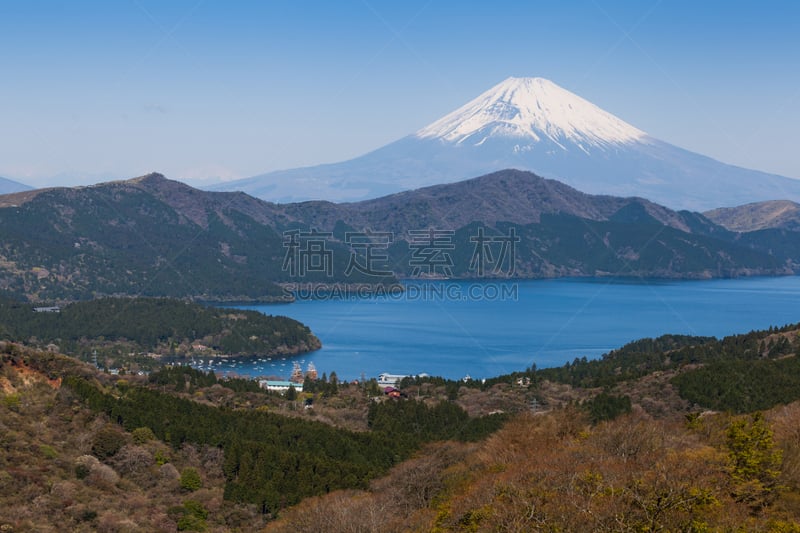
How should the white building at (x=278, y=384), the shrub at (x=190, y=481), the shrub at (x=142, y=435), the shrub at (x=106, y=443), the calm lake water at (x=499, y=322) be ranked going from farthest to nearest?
the calm lake water at (x=499, y=322) → the white building at (x=278, y=384) → the shrub at (x=142, y=435) → the shrub at (x=106, y=443) → the shrub at (x=190, y=481)

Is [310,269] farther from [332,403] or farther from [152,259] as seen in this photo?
[332,403]

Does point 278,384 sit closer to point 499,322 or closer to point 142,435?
point 142,435

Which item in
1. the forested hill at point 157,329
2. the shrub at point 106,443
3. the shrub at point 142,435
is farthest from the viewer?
the forested hill at point 157,329

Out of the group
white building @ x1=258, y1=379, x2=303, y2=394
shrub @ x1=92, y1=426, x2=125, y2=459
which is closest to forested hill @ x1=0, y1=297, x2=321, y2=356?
white building @ x1=258, y1=379, x2=303, y2=394

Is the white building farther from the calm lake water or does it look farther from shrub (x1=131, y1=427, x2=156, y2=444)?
shrub (x1=131, y1=427, x2=156, y2=444)

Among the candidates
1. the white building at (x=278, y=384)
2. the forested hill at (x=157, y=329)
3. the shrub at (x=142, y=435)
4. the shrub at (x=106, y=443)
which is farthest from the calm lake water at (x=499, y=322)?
the shrub at (x=106, y=443)

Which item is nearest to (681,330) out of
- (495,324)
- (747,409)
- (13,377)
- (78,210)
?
(495,324)

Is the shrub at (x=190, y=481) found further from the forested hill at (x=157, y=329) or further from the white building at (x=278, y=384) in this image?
the forested hill at (x=157, y=329)

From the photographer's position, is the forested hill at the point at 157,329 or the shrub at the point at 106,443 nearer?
the shrub at the point at 106,443
